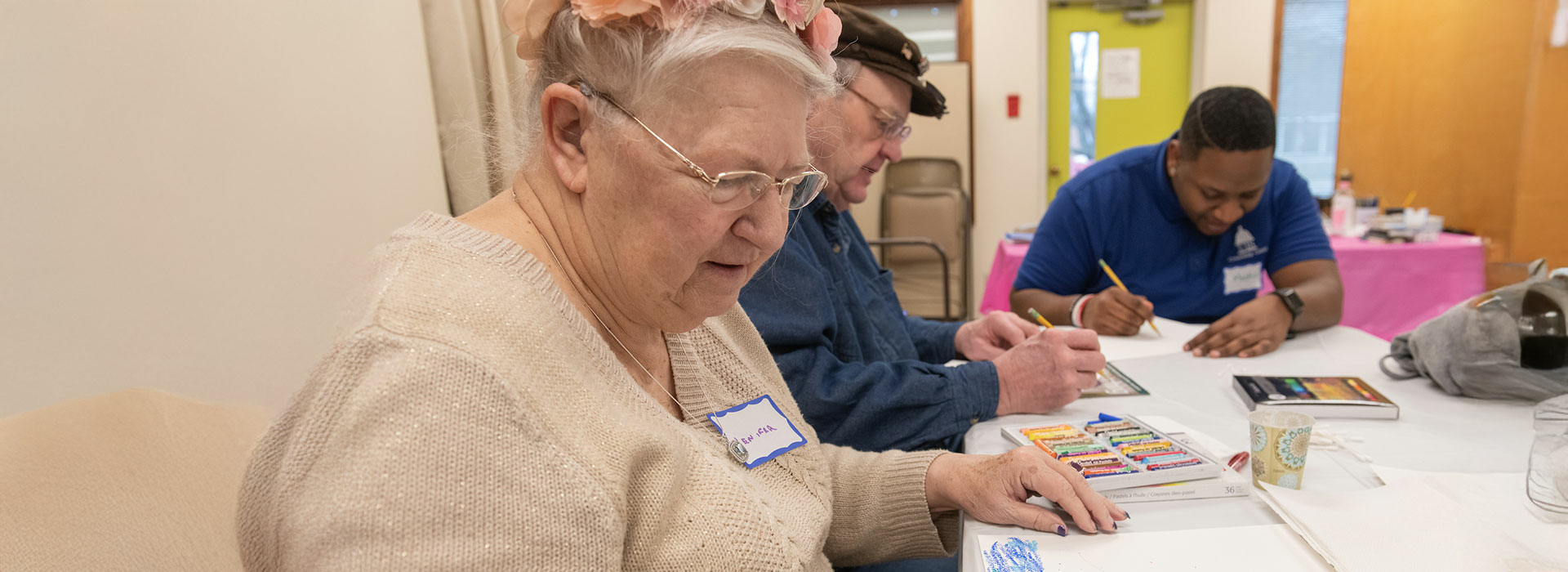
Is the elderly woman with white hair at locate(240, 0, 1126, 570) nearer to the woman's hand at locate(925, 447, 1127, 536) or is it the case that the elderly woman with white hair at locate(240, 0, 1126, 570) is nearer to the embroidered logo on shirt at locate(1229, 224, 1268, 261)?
the woman's hand at locate(925, 447, 1127, 536)

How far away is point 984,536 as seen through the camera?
1.02 metres

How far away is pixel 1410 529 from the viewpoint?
37.7 inches

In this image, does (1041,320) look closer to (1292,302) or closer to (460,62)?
(1292,302)

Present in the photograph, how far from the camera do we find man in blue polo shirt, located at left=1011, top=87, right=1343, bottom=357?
2082 millimetres

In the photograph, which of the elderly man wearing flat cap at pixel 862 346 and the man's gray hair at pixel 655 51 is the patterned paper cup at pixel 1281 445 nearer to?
the elderly man wearing flat cap at pixel 862 346

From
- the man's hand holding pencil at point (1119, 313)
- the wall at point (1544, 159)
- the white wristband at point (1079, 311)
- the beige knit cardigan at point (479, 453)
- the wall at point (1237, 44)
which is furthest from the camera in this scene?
the wall at point (1237, 44)

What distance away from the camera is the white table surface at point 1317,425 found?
1040 millimetres

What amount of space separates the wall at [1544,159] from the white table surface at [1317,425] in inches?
80.7

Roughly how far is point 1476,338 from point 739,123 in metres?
1.46

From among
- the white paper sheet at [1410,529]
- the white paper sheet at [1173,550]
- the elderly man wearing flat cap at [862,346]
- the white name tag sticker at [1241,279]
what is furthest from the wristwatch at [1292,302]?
the white paper sheet at [1173,550]

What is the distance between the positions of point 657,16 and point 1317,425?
1259 millimetres

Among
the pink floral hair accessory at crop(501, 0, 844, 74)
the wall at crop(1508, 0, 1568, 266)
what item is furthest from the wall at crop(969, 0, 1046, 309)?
the pink floral hair accessory at crop(501, 0, 844, 74)

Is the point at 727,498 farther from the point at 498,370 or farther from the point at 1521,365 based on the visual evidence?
the point at 1521,365

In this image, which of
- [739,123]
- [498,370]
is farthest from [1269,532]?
[498,370]
